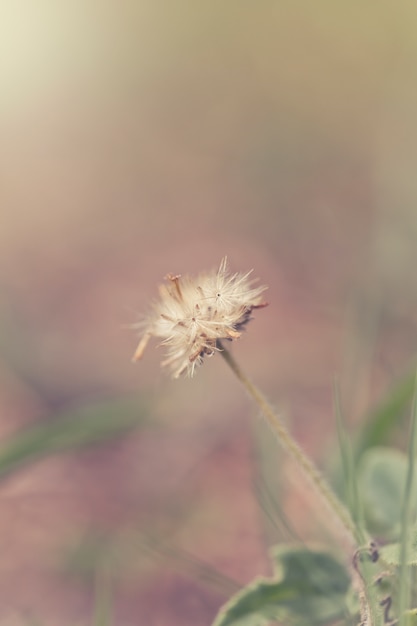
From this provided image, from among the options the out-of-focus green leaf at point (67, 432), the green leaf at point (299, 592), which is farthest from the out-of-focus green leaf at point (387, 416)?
the out-of-focus green leaf at point (67, 432)

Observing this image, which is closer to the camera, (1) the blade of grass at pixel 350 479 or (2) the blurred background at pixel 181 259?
(1) the blade of grass at pixel 350 479

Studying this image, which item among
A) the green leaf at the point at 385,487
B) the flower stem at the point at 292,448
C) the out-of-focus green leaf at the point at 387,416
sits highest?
the out-of-focus green leaf at the point at 387,416

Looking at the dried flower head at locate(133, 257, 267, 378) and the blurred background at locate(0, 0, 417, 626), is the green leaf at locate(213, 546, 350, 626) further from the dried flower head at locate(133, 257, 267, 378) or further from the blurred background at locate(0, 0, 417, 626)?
the dried flower head at locate(133, 257, 267, 378)

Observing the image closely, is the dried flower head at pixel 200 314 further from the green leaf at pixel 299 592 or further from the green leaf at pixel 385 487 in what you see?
the green leaf at pixel 385 487

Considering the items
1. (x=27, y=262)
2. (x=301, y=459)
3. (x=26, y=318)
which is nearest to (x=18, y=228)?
(x=27, y=262)

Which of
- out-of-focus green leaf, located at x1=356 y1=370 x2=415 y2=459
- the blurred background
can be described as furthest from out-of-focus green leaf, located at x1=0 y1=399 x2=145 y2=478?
out-of-focus green leaf, located at x1=356 y1=370 x2=415 y2=459

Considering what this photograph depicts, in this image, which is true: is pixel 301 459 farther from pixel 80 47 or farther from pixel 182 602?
pixel 80 47
